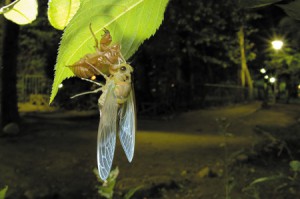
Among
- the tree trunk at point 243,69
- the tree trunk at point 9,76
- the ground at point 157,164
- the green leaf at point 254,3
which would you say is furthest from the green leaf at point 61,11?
the tree trunk at point 243,69

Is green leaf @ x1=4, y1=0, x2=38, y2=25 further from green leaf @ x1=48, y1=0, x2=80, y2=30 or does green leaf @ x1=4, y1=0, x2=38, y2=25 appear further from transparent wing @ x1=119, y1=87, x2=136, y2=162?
transparent wing @ x1=119, y1=87, x2=136, y2=162

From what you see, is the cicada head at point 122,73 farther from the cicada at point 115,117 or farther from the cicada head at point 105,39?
the cicada head at point 105,39

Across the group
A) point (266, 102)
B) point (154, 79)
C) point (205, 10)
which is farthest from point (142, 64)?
point (266, 102)

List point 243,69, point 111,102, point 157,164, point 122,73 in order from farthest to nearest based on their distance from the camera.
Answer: point 243,69 < point 157,164 < point 122,73 < point 111,102

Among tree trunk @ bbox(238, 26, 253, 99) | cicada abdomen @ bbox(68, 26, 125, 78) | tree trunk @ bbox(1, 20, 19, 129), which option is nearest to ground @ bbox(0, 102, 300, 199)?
tree trunk @ bbox(1, 20, 19, 129)

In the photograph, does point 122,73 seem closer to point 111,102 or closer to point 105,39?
point 111,102

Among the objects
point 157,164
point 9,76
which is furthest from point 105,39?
point 9,76
